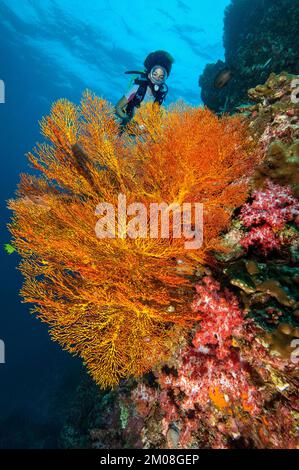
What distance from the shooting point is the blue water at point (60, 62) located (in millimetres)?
17406

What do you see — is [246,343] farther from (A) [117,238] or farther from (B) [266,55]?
(B) [266,55]

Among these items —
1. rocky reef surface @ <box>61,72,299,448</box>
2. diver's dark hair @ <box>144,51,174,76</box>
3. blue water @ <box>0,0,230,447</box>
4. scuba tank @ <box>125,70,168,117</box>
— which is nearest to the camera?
rocky reef surface @ <box>61,72,299,448</box>

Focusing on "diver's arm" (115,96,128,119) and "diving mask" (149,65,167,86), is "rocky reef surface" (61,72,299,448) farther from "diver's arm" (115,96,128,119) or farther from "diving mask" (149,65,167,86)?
"diver's arm" (115,96,128,119)

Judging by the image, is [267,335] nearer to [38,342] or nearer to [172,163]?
[172,163]

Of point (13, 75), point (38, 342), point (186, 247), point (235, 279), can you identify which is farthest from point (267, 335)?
point (13, 75)

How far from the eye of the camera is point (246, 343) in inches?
133

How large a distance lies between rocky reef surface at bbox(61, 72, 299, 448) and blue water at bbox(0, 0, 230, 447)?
11780mm

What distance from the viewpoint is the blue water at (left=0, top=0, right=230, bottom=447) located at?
17.4 m

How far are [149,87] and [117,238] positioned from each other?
561 cm

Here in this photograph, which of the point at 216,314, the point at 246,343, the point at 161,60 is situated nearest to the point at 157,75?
the point at 161,60

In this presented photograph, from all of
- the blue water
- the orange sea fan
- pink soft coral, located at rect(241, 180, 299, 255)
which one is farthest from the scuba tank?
the blue water

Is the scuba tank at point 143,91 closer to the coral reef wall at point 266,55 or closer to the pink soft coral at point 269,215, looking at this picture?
the coral reef wall at point 266,55

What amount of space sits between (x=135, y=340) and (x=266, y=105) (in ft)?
17.8

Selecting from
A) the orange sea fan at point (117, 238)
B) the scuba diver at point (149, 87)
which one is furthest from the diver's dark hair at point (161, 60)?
the orange sea fan at point (117, 238)
